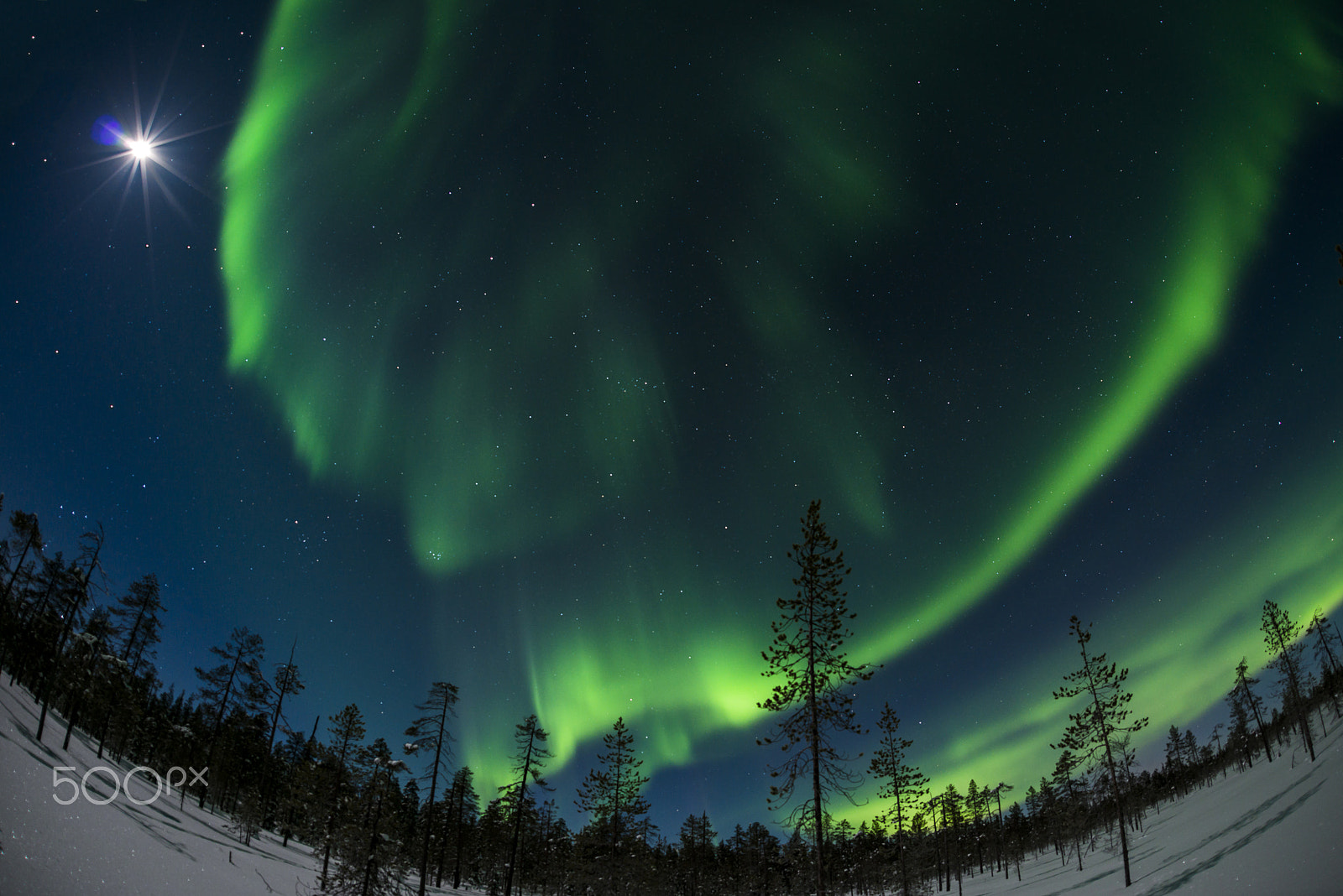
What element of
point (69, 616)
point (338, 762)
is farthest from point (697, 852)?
point (69, 616)

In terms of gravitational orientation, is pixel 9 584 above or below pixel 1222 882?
above

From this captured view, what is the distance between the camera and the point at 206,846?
1019 inches

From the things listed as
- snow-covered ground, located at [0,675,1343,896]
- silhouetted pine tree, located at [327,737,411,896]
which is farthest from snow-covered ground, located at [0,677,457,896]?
silhouetted pine tree, located at [327,737,411,896]

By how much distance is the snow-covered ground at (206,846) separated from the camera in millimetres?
15250

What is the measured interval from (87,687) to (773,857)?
285ft

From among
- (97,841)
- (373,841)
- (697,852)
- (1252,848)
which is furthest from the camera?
(697,852)

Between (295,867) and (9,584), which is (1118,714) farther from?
(9,584)

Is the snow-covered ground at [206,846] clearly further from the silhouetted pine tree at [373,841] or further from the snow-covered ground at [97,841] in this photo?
the silhouetted pine tree at [373,841]

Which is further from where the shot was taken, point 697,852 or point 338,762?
point 697,852

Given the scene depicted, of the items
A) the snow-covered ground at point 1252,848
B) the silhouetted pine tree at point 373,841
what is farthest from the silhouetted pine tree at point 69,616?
the snow-covered ground at point 1252,848

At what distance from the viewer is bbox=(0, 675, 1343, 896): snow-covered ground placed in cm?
1525

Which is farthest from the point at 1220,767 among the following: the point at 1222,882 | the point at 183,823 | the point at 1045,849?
the point at 183,823

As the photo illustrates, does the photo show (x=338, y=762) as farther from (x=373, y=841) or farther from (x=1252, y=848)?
(x=1252, y=848)

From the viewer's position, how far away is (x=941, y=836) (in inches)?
2995
